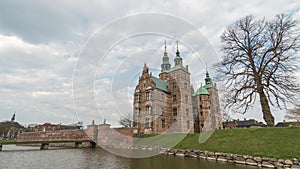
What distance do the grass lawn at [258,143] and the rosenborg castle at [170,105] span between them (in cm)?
1333

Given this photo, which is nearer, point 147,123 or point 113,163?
point 113,163

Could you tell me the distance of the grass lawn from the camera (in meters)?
12.3

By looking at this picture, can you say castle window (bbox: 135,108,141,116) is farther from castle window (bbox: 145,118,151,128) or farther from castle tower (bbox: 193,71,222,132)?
castle tower (bbox: 193,71,222,132)

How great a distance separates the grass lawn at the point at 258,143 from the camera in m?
12.3

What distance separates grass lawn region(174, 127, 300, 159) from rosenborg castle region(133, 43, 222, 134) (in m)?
13.3

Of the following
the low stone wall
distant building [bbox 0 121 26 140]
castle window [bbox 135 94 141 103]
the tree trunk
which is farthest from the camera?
distant building [bbox 0 121 26 140]

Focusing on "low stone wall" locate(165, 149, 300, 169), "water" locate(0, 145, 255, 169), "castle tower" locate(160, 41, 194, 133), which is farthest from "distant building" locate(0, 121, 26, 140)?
"low stone wall" locate(165, 149, 300, 169)

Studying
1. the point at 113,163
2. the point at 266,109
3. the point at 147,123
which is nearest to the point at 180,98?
the point at 147,123

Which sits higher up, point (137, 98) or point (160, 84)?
point (160, 84)

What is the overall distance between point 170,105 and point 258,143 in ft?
72.4

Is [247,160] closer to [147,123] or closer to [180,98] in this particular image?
[147,123]

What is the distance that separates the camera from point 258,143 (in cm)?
1439

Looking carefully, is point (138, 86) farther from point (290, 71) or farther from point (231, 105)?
point (290, 71)

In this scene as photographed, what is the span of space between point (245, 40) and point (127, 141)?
21881mm
